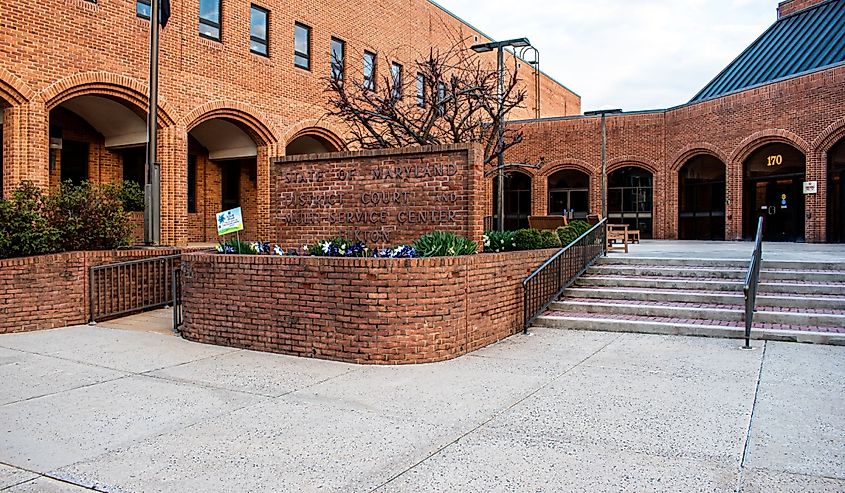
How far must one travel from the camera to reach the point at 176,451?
489 cm

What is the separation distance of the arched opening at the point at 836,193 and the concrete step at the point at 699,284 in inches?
497

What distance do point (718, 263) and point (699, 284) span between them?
1.23 m

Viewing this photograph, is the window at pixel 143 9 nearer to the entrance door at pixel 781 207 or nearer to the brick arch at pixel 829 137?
the brick arch at pixel 829 137

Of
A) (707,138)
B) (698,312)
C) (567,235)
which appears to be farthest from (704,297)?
(707,138)

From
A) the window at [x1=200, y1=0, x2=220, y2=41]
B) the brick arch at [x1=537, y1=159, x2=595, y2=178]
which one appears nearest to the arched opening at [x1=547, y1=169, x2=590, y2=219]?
the brick arch at [x1=537, y1=159, x2=595, y2=178]

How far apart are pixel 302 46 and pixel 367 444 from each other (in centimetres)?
1960

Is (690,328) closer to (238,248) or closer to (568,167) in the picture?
(238,248)

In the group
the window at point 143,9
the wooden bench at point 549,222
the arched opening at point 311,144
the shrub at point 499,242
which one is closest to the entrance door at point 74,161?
the window at point 143,9

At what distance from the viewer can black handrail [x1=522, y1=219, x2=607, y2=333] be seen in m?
9.95

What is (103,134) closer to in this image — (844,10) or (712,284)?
(712,284)

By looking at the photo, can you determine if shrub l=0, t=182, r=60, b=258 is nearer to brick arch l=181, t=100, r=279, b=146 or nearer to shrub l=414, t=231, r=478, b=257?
shrub l=414, t=231, r=478, b=257

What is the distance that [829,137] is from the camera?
2098cm

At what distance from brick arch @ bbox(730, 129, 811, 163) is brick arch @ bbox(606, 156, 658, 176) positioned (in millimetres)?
3752

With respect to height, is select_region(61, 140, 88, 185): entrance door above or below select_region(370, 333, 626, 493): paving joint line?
above
